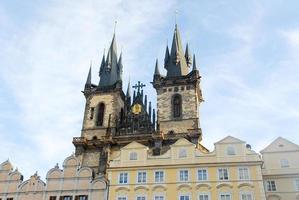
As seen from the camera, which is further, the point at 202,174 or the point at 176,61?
the point at 176,61

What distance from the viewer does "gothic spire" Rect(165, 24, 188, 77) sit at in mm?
61312

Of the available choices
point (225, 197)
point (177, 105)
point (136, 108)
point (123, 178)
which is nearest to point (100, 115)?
point (136, 108)

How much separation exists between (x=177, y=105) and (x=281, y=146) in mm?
23610

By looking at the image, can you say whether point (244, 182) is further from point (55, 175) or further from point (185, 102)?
point (185, 102)

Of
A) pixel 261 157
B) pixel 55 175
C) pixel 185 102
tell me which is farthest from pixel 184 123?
pixel 55 175

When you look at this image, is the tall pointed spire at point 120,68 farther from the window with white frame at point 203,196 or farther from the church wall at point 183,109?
the window with white frame at point 203,196

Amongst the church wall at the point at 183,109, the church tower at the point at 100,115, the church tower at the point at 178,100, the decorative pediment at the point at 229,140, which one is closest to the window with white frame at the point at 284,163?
the decorative pediment at the point at 229,140

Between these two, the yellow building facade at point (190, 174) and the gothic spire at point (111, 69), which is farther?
the gothic spire at point (111, 69)

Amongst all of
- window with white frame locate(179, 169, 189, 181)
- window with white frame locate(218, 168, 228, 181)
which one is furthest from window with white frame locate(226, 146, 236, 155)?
window with white frame locate(179, 169, 189, 181)

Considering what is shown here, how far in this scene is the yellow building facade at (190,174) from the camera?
103ft

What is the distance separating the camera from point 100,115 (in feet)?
190

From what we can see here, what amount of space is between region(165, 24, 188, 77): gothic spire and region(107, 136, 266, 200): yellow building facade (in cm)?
2796

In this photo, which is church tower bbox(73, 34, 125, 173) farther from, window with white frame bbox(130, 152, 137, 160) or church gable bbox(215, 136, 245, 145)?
church gable bbox(215, 136, 245, 145)

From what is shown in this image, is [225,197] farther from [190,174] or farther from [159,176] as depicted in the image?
[159,176]
